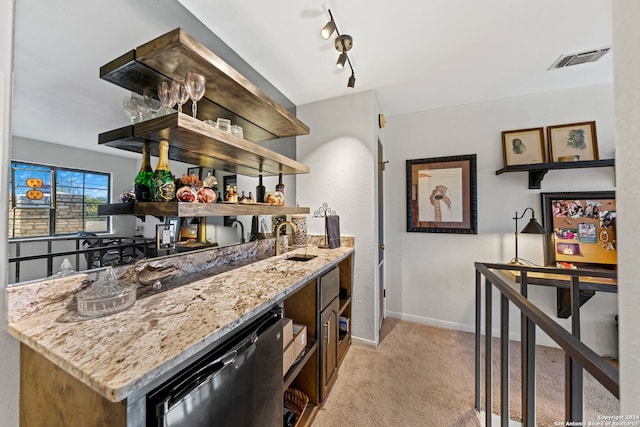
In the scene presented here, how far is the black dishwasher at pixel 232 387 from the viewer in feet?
2.12

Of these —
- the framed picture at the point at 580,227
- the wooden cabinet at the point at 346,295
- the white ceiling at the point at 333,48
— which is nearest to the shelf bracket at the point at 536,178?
the framed picture at the point at 580,227

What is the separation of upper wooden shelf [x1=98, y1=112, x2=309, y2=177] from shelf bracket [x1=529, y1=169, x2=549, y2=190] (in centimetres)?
237

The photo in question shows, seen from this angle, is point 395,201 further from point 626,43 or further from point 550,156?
point 626,43

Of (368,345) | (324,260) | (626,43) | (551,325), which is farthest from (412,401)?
(626,43)

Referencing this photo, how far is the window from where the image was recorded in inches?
31.6

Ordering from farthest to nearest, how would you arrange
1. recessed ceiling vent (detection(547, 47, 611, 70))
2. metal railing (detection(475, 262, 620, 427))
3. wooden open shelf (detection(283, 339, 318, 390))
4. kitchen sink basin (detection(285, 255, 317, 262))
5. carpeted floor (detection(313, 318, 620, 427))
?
kitchen sink basin (detection(285, 255, 317, 262))
recessed ceiling vent (detection(547, 47, 611, 70))
carpeted floor (detection(313, 318, 620, 427))
wooden open shelf (detection(283, 339, 318, 390))
metal railing (detection(475, 262, 620, 427))

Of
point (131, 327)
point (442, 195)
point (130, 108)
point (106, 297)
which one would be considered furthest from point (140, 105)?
point (442, 195)

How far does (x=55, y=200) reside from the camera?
2.87ft

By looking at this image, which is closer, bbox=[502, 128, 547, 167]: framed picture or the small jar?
bbox=[502, 128, 547, 167]: framed picture

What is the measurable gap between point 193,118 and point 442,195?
2.56 meters

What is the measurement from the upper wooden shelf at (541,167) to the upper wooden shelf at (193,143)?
2.16 metres

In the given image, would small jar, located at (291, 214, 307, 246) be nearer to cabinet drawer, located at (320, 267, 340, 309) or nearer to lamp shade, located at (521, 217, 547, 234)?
cabinet drawer, located at (320, 267, 340, 309)

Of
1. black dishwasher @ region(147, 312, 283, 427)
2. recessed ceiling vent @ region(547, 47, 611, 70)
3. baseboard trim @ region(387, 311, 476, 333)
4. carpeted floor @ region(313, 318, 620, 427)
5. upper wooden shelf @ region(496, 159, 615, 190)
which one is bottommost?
carpeted floor @ region(313, 318, 620, 427)

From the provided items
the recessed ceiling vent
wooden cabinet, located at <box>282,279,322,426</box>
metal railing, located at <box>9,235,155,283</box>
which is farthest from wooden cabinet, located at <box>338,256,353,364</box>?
the recessed ceiling vent
